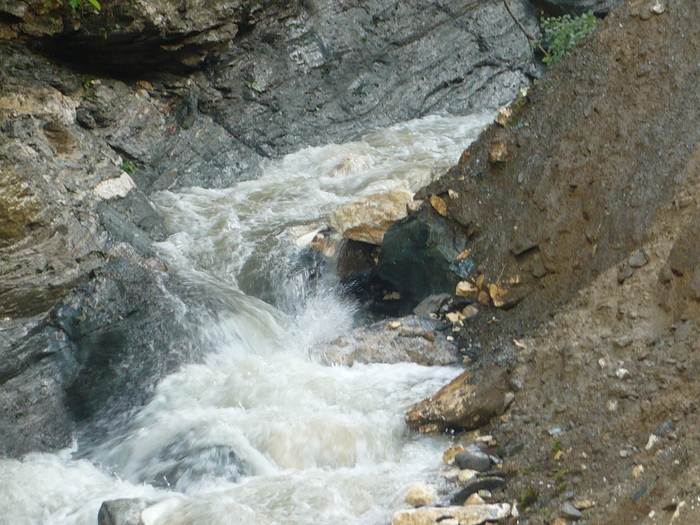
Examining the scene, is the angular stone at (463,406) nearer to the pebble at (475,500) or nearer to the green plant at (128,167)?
the pebble at (475,500)

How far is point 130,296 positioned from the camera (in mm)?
5531

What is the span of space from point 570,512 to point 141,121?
6735 mm

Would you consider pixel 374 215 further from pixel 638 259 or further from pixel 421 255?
pixel 638 259

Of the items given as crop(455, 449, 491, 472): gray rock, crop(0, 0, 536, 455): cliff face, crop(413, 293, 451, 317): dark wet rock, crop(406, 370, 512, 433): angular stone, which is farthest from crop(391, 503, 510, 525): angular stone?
crop(0, 0, 536, 455): cliff face

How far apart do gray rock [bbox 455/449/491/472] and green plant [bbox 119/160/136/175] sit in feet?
17.9

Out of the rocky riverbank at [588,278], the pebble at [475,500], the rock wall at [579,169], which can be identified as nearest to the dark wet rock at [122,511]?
the rocky riverbank at [588,278]

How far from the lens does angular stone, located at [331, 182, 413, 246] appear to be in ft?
20.0

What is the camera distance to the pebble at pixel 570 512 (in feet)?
9.25

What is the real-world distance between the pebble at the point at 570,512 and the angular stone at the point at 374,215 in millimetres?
3417

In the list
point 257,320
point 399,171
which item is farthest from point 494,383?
point 399,171

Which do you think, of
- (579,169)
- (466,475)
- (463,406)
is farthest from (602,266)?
(466,475)

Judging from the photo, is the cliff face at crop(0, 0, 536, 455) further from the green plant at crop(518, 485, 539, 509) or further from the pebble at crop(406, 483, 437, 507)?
the green plant at crop(518, 485, 539, 509)

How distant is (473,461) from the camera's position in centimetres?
356

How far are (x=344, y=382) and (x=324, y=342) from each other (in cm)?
72
